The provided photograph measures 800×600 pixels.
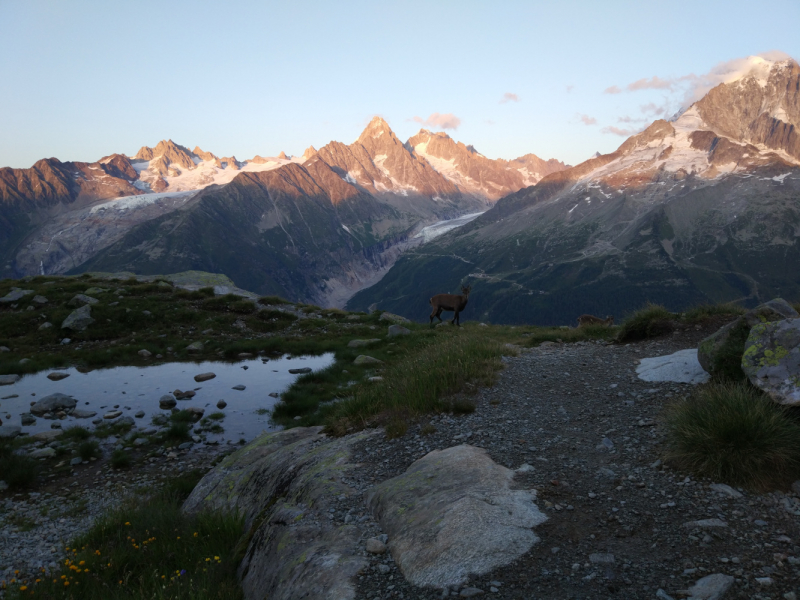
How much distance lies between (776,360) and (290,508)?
9.38m

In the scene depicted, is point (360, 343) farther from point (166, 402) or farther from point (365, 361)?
point (166, 402)

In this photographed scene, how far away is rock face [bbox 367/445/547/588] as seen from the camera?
5879mm

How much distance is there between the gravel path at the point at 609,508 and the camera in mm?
5336

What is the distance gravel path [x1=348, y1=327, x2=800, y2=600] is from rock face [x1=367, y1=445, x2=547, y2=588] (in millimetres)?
200

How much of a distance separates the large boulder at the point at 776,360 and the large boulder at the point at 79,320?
97.8ft

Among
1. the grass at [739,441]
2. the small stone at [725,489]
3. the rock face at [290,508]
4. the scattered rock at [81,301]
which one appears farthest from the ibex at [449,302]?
the small stone at [725,489]

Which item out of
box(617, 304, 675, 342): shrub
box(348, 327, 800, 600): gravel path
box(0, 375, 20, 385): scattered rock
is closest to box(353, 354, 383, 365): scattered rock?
box(348, 327, 800, 600): gravel path

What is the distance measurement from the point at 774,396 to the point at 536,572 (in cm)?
592

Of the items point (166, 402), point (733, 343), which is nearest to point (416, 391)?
point (733, 343)

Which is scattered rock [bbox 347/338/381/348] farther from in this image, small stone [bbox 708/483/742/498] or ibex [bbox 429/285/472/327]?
small stone [bbox 708/483/742/498]

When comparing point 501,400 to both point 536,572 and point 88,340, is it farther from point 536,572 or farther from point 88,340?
point 88,340

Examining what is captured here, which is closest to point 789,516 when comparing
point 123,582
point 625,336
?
point 123,582

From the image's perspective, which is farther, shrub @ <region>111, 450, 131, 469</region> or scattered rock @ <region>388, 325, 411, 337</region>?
scattered rock @ <region>388, 325, 411, 337</region>

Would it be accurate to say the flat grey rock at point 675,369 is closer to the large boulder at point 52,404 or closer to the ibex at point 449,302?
the large boulder at point 52,404
